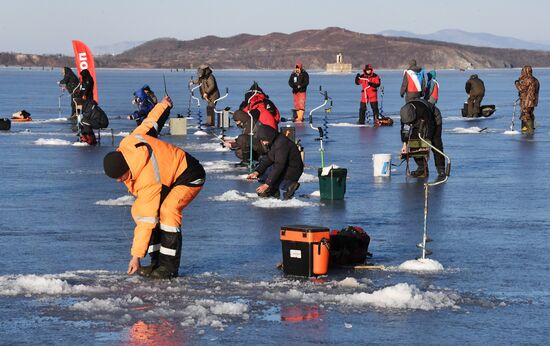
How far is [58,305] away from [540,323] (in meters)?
3.96

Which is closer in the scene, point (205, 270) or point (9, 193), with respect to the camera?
point (205, 270)

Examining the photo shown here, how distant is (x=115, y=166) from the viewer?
34.2 feet

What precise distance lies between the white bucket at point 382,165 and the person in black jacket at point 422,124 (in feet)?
1.11

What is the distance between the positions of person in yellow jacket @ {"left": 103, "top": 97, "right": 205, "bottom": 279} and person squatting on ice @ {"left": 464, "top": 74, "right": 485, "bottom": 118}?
2772 centimetres

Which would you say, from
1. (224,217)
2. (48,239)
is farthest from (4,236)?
(224,217)

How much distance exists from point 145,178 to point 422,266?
9.67ft

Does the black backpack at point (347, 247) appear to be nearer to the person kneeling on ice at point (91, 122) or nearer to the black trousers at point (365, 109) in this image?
the person kneeling on ice at point (91, 122)

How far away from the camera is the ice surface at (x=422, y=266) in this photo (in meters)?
11.7

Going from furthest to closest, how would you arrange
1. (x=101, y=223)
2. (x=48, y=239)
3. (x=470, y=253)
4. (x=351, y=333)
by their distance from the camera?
(x=101, y=223) < (x=48, y=239) < (x=470, y=253) < (x=351, y=333)

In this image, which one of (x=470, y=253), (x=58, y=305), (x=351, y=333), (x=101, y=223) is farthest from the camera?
(x=101, y=223)

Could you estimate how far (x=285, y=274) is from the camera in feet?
37.3

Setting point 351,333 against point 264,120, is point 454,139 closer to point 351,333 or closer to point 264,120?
point 264,120

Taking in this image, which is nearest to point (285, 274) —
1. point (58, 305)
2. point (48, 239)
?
point (58, 305)

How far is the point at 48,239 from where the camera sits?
13633 millimetres
